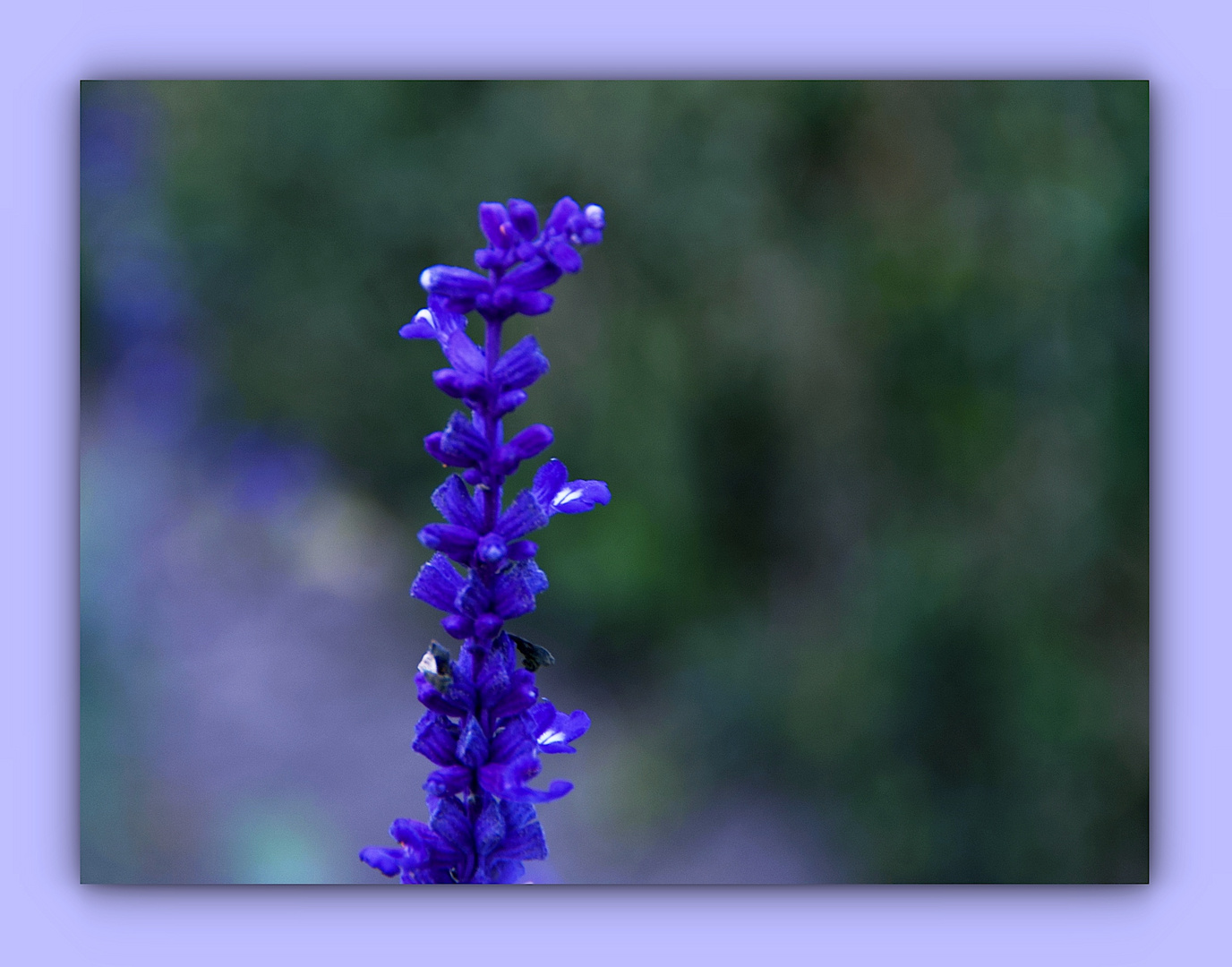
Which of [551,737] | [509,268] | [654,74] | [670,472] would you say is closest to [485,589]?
[551,737]

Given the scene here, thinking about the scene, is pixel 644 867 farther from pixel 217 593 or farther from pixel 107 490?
pixel 107 490

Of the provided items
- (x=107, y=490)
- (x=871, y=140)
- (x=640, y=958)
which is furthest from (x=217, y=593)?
(x=871, y=140)

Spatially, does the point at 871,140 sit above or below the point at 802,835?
above

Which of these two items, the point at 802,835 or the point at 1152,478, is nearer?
the point at 1152,478

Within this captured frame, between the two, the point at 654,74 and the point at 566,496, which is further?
the point at 654,74

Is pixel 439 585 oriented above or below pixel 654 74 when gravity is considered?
below

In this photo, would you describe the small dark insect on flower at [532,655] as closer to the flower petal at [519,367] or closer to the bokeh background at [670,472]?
the flower petal at [519,367]

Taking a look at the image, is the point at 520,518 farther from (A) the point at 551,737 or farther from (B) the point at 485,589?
(A) the point at 551,737
